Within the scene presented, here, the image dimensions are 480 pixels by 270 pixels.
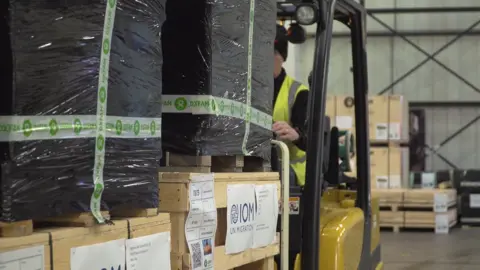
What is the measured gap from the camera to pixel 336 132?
14.7 feet

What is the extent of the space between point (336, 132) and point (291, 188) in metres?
0.57

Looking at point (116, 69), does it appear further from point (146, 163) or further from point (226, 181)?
point (226, 181)

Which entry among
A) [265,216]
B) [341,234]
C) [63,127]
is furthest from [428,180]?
[63,127]

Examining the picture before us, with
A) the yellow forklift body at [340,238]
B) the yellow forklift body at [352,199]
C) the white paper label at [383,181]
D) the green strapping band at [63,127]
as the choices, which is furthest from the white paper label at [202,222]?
the white paper label at [383,181]

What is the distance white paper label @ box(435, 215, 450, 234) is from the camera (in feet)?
44.0

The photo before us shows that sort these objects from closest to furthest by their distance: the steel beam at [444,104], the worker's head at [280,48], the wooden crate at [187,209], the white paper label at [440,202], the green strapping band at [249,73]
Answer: the wooden crate at [187,209] → the green strapping band at [249,73] → the worker's head at [280,48] → the white paper label at [440,202] → the steel beam at [444,104]

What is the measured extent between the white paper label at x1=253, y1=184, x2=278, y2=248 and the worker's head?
144 cm

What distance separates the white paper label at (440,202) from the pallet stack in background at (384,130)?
74cm

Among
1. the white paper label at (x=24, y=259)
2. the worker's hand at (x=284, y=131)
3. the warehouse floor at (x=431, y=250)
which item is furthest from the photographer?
the warehouse floor at (x=431, y=250)

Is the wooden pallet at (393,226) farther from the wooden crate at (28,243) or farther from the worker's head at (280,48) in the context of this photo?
the wooden crate at (28,243)

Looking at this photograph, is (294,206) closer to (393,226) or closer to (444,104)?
(393,226)

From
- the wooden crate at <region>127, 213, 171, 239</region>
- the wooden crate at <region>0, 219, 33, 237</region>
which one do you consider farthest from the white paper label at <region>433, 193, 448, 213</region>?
the wooden crate at <region>0, 219, 33, 237</region>

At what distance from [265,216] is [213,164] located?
0.33m

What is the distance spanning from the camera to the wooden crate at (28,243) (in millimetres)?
1964
